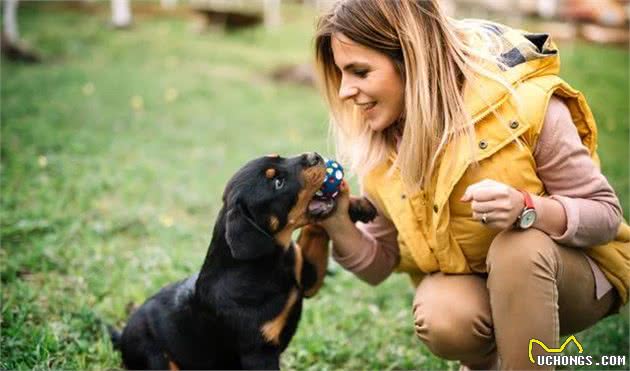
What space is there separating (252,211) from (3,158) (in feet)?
12.8

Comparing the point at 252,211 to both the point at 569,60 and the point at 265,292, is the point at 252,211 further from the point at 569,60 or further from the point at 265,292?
the point at 569,60

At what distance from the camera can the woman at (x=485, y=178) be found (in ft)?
7.95

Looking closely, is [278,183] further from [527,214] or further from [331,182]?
[527,214]

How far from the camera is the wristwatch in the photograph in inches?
93.4

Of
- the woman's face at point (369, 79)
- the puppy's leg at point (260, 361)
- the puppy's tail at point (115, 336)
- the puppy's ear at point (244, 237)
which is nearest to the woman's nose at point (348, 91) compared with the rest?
the woman's face at point (369, 79)

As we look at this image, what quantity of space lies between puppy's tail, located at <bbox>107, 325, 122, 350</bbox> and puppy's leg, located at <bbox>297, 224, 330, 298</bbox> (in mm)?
944

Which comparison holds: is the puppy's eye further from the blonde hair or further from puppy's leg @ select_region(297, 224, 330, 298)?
the blonde hair

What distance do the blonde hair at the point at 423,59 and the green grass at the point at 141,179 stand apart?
0.85 m

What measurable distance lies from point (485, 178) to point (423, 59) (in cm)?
52

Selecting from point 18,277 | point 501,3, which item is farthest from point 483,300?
point 501,3

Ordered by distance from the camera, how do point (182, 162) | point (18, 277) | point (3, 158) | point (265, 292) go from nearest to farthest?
point (265, 292)
point (18, 277)
point (3, 158)
point (182, 162)

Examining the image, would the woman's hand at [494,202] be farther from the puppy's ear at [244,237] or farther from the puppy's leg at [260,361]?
the puppy's leg at [260,361]

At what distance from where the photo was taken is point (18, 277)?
3814 mm

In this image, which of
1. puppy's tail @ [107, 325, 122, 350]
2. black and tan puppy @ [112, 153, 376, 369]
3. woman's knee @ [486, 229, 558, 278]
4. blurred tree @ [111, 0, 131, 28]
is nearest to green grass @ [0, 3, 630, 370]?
puppy's tail @ [107, 325, 122, 350]
